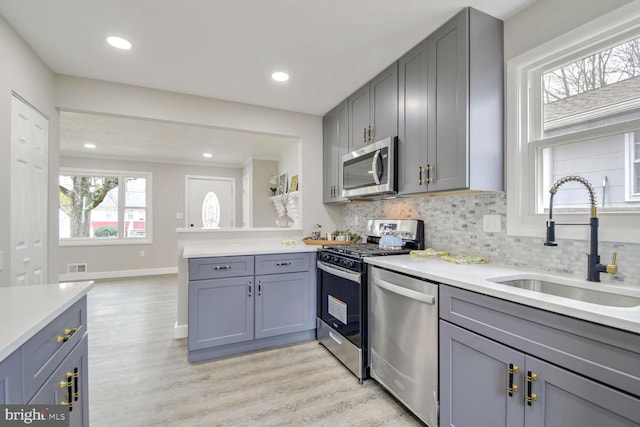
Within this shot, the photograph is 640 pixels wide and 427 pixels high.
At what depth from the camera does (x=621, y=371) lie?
931 millimetres

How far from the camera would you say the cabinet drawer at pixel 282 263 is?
2695 mm

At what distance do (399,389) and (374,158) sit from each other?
1.66 metres

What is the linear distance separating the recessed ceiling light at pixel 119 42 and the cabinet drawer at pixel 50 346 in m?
1.78

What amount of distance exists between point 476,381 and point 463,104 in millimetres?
1508

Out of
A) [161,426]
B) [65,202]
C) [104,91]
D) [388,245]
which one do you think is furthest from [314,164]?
[65,202]

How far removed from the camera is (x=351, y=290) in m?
2.30

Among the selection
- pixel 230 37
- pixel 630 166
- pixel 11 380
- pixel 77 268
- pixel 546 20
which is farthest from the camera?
pixel 77 268

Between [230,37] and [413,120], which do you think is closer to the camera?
[230,37]

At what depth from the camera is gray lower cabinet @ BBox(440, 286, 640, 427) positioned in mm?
949

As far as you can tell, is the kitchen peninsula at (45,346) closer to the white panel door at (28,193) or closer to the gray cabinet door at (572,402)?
the white panel door at (28,193)

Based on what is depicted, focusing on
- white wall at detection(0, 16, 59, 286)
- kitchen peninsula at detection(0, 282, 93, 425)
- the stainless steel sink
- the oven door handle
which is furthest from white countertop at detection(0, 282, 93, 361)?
the stainless steel sink

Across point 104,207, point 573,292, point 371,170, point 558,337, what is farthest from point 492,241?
point 104,207

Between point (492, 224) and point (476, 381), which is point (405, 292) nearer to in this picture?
point (476, 381)

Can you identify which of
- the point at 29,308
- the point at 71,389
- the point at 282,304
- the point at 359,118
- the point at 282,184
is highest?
the point at 359,118
